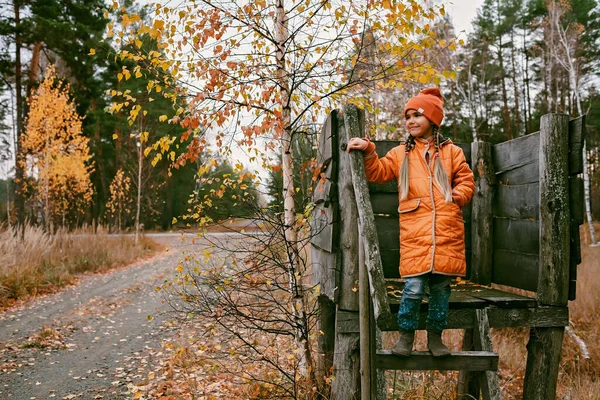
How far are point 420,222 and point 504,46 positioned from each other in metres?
27.3

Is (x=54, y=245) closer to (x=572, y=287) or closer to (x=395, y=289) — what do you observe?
(x=395, y=289)

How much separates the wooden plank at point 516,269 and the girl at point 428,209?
0.87 meters

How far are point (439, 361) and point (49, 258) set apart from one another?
10.9 m

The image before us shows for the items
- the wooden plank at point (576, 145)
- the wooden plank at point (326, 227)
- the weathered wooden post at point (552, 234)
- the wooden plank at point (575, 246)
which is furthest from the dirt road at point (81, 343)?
the wooden plank at point (576, 145)

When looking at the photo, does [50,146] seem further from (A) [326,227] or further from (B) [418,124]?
(B) [418,124]

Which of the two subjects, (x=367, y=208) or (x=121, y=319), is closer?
(x=367, y=208)

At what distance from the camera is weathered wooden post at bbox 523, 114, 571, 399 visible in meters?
2.99

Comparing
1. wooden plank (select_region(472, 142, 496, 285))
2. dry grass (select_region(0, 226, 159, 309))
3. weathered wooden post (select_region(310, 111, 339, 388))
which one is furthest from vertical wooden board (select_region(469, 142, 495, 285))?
dry grass (select_region(0, 226, 159, 309))

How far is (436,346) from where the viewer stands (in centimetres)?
254

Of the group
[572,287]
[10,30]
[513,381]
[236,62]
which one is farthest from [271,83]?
[10,30]

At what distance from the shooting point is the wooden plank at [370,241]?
2.35 m

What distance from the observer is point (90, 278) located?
37.2 feet

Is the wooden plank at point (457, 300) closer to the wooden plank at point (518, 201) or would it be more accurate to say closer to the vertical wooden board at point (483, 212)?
the vertical wooden board at point (483, 212)

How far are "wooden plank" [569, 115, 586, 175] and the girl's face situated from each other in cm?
98
